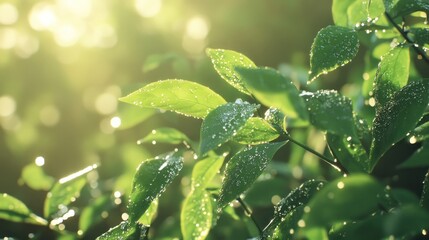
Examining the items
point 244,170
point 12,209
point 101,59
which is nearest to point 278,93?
point 244,170

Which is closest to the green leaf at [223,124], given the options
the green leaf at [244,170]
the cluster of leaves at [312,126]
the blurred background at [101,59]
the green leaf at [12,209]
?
the cluster of leaves at [312,126]

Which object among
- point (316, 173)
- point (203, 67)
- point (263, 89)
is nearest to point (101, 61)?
point (203, 67)

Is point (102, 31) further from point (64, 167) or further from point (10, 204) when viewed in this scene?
point (10, 204)

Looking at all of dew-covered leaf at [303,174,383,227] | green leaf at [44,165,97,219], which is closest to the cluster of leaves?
dew-covered leaf at [303,174,383,227]

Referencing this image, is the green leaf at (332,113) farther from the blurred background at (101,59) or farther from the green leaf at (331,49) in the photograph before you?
the blurred background at (101,59)

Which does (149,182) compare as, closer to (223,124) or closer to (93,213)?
(223,124)
